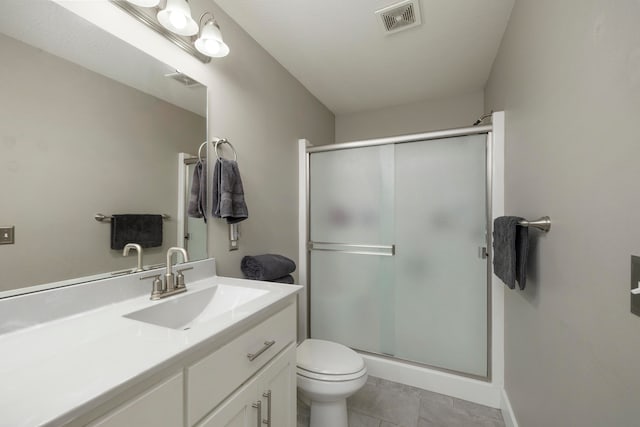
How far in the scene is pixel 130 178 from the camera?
3.38 ft

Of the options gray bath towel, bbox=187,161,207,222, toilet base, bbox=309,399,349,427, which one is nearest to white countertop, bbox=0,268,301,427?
gray bath towel, bbox=187,161,207,222

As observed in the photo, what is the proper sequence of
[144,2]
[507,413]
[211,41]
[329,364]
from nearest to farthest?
[144,2], [211,41], [329,364], [507,413]

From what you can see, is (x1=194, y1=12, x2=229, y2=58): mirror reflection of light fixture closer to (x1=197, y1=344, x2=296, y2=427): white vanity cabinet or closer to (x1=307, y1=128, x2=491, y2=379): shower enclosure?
(x1=307, y1=128, x2=491, y2=379): shower enclosure

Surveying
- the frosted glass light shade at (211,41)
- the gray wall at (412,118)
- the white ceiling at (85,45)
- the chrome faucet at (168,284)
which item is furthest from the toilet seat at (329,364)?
the gray wall at (412,118)

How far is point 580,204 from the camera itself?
0.74 m

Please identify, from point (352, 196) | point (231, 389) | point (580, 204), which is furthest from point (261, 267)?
point (580, 204)

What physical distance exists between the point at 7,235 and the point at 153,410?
68 centimetres

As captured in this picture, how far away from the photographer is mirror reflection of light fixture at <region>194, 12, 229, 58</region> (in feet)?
3.93

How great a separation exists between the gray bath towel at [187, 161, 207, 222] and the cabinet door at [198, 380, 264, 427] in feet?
2.73

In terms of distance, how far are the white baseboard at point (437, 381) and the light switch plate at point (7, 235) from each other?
80.2 inches

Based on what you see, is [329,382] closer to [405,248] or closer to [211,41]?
[405,248]

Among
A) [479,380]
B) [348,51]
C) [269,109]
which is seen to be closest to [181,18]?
[269,109]

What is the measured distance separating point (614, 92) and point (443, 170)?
3.91 feet

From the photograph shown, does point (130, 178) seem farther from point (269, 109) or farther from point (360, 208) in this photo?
point (360, 208)
